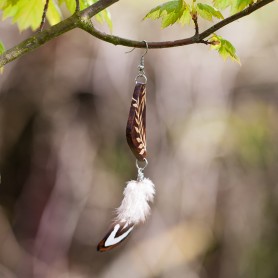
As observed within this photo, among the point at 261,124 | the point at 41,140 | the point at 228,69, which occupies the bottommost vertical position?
the point at 261,124

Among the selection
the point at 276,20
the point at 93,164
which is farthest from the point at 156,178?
the point at 276,20

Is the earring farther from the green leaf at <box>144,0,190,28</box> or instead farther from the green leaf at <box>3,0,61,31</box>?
the green leaf at <box>3,0,61,31</box>

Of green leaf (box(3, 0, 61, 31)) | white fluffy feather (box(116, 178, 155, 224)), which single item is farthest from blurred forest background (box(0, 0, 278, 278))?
white fluffy feather (box(116, 178, 155, 224))

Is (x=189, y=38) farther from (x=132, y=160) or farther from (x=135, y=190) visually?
(x=132, y=160)

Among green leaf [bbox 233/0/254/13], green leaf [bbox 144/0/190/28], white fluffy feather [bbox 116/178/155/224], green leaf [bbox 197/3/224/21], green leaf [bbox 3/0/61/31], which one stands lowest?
white fluffy feather [bbox 116/178/155/224]

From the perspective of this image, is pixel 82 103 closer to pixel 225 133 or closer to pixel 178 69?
pixel 178 69

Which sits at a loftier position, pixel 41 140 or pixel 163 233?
pixel 41 140
